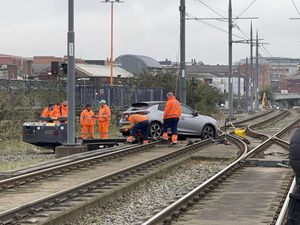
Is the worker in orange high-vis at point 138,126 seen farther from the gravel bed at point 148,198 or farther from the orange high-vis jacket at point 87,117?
the gravel bed at point 148,198

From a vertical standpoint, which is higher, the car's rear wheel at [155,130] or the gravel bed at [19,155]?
the car's rear wheel at [155,130]

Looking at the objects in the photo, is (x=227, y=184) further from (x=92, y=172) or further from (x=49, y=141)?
(x=49, y=141)

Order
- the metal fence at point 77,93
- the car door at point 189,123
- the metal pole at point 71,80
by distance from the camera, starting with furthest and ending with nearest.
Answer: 1. the metal fence at point 77,93
2. the car door at point 189,123
3. the metal pole at point 71,80

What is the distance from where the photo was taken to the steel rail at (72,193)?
9.10m

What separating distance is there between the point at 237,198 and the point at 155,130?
13929mm

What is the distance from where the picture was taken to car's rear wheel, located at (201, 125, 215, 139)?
26.2m

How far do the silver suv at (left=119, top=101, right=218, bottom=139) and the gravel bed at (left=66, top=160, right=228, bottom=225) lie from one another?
24.6 feet

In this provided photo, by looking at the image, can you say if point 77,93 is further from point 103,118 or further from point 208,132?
point 208,132

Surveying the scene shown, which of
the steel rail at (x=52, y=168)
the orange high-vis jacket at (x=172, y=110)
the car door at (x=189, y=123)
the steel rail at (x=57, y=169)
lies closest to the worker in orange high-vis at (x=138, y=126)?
the orange high-vis jacket at (x=172, y=110)

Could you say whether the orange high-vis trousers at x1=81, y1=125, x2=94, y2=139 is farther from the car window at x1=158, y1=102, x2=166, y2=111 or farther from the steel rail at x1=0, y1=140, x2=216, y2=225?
the steel rail at x1=0, y1=140, x2=216, y2=225

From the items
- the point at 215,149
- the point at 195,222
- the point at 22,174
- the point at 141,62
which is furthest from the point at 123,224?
the point at 141,62

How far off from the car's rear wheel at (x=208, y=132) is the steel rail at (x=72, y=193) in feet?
21.5

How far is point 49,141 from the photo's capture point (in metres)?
22.9

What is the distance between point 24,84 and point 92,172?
1551cm
